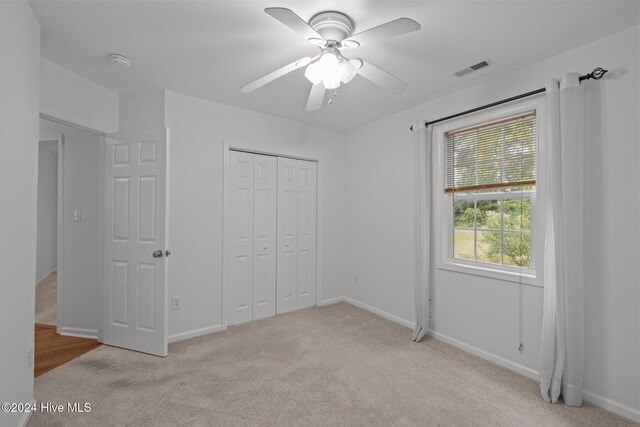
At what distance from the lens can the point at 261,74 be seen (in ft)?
8.69

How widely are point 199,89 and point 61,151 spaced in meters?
1.70

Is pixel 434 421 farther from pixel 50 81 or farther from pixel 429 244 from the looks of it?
pixel 50 81

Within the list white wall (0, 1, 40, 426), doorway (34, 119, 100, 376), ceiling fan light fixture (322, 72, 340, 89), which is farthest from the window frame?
doorway (34, 119, 100, 376)

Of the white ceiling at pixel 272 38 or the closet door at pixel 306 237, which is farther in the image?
the closet door at pixel 306 237

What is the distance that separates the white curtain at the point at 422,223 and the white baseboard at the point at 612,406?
127 centimetres

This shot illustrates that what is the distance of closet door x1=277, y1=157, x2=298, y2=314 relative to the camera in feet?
12.8

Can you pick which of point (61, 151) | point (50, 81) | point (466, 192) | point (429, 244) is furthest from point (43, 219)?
point (466, 192)

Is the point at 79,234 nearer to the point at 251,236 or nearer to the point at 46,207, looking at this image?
the point at 251,236

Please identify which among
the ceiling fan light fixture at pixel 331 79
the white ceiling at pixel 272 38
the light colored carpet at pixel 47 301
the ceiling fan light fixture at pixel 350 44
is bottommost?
the light colored carpet at pixel 47 301

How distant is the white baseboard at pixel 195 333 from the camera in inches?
120

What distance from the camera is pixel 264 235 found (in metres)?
3.77

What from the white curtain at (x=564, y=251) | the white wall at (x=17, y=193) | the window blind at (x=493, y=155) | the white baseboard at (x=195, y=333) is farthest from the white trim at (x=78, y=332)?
the white curtain at (x=564, y=251)

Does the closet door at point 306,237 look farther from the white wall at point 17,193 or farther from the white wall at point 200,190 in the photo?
the white wall at point 17,193

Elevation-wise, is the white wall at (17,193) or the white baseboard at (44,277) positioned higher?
the white wall at (17,193)
